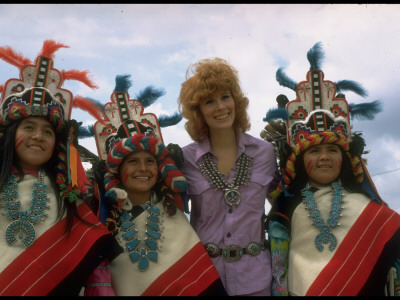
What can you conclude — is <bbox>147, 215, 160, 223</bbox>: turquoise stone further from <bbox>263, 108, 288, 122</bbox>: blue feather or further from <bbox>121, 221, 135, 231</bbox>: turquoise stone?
<bbox>263, 108, 288, 122</bbox>: blue feather

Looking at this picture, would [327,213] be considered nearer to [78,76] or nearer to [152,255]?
[152,255]

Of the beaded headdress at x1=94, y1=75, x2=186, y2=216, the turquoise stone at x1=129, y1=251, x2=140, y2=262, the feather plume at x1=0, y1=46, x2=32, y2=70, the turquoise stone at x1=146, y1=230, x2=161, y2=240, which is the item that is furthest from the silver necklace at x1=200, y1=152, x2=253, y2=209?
the feather plume at x1=0, y1=46, x2=32, y2=70

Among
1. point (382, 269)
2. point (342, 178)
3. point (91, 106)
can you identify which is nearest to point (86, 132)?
point (91, 106)

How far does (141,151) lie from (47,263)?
1.16 meters

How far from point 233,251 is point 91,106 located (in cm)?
186

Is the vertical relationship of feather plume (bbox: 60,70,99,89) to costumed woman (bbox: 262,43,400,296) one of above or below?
above

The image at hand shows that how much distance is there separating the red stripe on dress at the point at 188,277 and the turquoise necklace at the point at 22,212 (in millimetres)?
967

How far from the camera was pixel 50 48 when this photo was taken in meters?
4.24

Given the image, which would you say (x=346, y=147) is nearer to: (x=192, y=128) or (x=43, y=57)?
(x=192, y=128)

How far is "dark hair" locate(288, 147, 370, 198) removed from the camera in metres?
4.01

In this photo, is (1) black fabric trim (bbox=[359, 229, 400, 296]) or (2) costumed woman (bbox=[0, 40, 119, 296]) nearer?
(2) costumed woman (bbox=[0, 40, 119, 296])

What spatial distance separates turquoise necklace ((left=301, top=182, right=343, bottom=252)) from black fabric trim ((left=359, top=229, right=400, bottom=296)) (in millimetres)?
355

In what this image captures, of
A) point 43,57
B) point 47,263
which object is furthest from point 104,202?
point 43,57

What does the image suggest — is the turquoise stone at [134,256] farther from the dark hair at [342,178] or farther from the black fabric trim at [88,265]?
the dark hair at [342,178]
